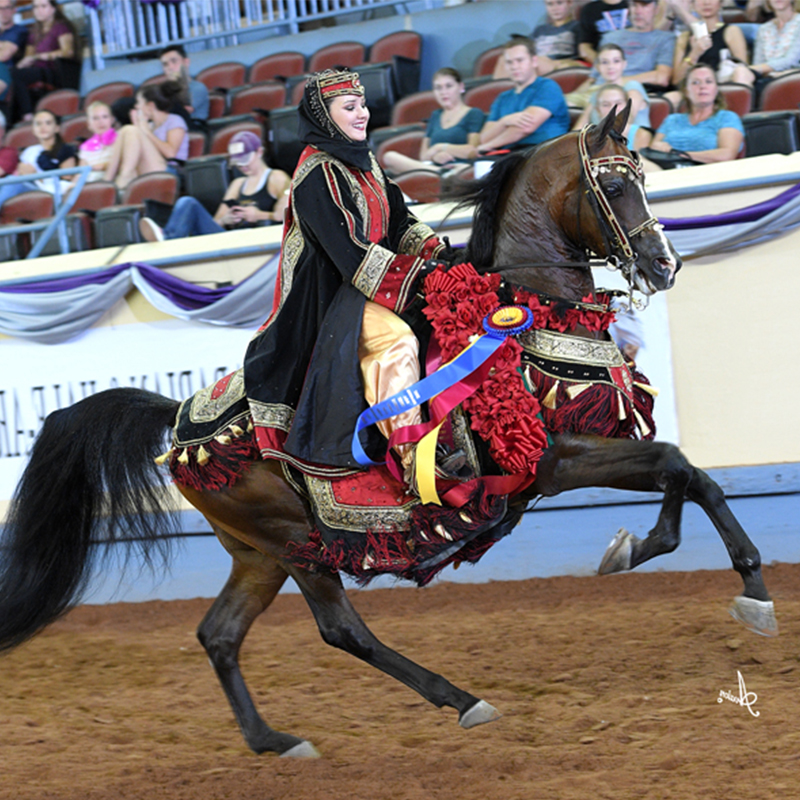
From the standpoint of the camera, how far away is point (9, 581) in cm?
392

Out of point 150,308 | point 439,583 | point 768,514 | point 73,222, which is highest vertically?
point 73,222

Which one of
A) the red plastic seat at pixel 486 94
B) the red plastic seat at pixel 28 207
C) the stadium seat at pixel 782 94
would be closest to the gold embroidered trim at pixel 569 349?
the stadium seat at pixel 782 94

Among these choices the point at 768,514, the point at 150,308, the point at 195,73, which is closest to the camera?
the point at 768,514

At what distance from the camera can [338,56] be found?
9.42 metres

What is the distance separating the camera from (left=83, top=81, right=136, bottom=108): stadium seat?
10383 millimetres

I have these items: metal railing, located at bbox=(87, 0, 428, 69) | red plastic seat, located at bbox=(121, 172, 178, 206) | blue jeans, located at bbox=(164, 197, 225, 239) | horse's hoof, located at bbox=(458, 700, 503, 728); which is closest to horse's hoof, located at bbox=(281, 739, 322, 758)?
horse's hoof, located at bbox=(458, 700, 503, 728)

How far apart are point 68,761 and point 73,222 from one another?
499 cm

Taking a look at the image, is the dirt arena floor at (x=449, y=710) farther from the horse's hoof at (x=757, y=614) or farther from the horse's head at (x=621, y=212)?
the horse's head at (x=621, y=212)

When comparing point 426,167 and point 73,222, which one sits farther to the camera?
point 73,222

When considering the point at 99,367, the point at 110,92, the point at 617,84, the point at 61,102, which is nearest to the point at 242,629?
the point at 99,367

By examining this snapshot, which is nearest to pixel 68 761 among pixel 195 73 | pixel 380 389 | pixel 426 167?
pixel 380 389

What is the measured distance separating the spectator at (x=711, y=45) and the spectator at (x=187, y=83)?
14.6 feet

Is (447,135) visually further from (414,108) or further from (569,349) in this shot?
(569,349)

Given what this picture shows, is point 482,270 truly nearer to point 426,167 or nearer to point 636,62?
point 426,167
